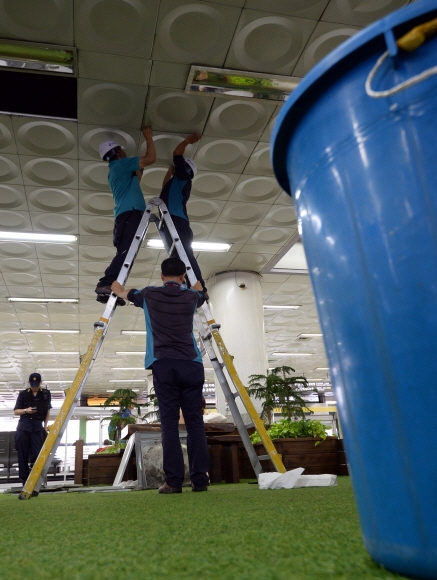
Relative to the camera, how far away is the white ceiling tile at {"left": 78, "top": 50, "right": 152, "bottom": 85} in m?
3.62

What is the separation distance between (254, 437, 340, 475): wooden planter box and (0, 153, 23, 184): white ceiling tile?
13.5ft

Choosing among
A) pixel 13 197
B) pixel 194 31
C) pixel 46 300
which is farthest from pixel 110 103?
pixel 46 300

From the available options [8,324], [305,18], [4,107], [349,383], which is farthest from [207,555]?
[8,324]

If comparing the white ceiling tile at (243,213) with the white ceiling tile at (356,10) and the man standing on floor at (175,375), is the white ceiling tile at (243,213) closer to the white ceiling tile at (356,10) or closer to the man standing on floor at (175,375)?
the white ceiling tile at (356,10)

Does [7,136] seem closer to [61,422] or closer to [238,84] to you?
[238,84]

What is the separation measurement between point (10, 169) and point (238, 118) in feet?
8.63

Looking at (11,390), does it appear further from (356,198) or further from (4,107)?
(356,198)

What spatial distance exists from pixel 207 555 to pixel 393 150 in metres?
0.69

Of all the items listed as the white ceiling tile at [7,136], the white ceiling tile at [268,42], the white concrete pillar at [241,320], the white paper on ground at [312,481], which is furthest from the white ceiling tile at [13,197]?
the white paper on ground at [312,481]

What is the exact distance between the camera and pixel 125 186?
3963mm

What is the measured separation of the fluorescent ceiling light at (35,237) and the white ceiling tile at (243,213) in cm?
232

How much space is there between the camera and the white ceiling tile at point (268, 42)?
11.2ft

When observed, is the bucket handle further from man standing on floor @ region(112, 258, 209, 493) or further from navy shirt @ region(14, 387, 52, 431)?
navy shirt @ region(14, 387, 52, 431)

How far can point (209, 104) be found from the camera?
4.20m
